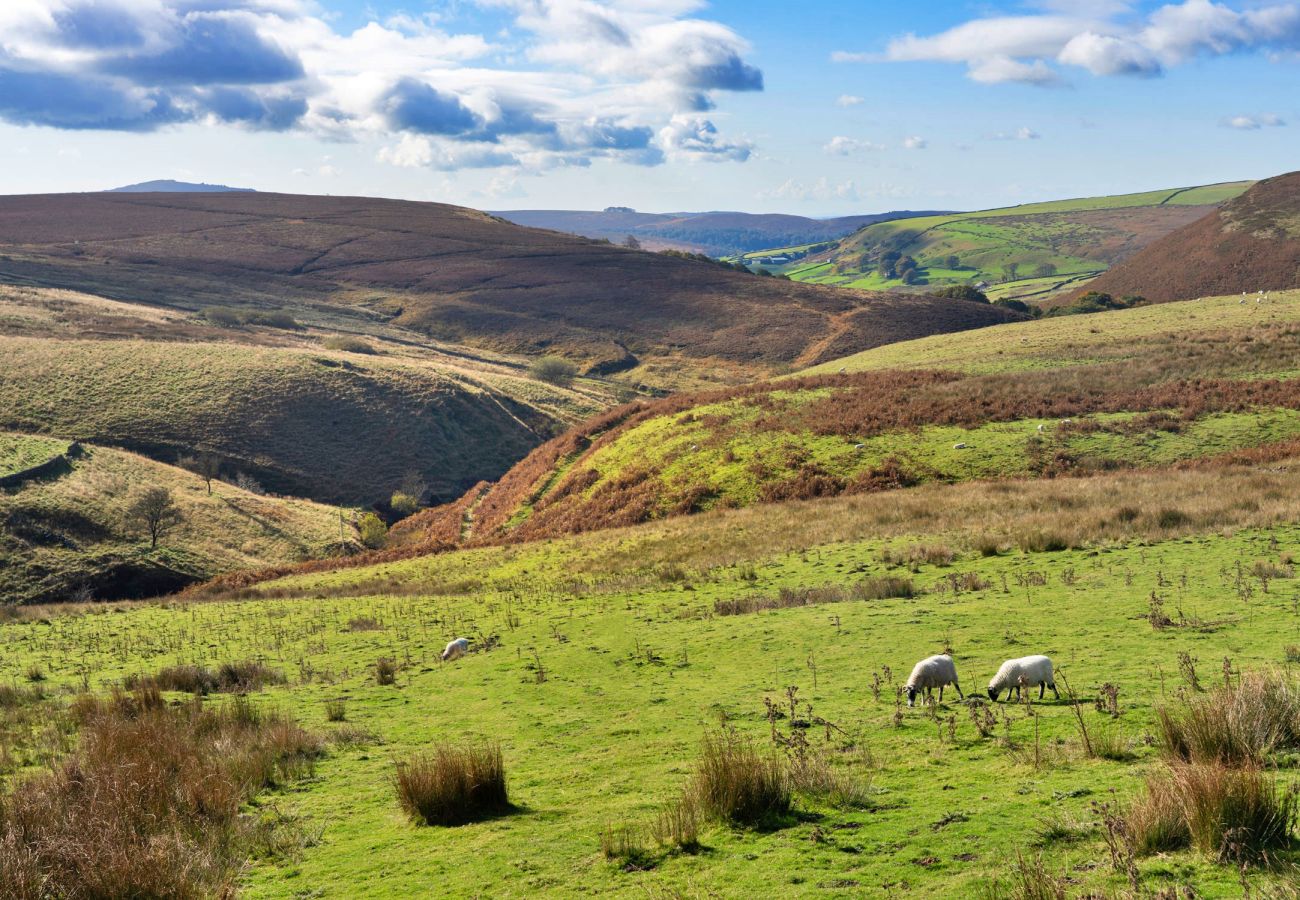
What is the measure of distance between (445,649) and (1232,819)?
1760cm

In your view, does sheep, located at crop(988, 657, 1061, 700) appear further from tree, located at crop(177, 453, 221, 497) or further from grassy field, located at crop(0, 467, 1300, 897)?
tree, located at crop(177, 453, 221, 497)

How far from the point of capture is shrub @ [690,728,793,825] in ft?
28.9

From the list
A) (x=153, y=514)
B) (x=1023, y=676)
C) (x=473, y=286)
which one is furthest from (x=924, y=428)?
(x=473, y=286)

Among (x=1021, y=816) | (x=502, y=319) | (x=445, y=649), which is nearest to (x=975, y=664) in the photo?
(x=1021, y=816)

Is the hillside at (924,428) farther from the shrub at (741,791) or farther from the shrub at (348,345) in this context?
the shrub at (348,345)

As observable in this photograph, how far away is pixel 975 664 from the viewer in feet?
48.7

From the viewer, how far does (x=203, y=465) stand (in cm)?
7031

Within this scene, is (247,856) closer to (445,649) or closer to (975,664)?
(975,664)

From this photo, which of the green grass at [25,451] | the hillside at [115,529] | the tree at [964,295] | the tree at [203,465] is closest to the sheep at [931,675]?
the hillside at [115,529]

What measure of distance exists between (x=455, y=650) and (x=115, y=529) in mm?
40896

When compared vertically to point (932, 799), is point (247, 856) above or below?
below

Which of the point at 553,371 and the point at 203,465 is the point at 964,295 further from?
the point at 203,465

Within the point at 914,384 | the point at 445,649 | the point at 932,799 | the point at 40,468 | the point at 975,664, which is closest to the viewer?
the point at 932,799

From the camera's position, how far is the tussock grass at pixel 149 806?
788 centimetres
